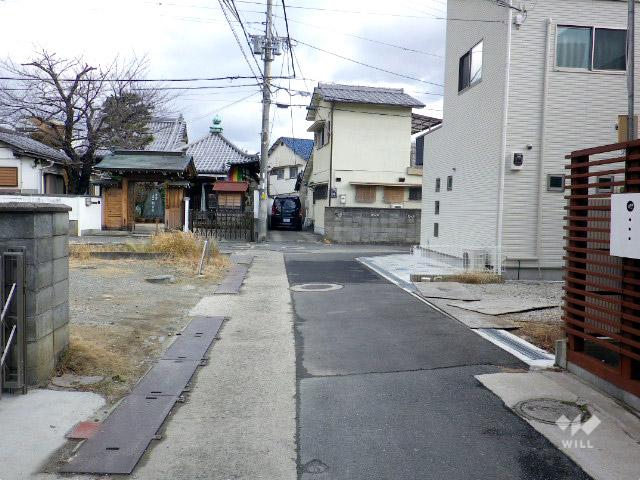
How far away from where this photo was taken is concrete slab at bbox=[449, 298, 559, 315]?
28.7ft

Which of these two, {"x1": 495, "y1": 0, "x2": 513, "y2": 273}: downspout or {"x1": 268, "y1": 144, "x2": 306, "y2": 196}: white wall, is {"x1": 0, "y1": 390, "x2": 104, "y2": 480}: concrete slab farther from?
{"x1": 268, "y1": 144, "x2": 306, "y2": 196}: white wall

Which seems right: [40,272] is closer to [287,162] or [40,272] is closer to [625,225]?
[625,225]

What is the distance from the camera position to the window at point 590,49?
1240 cm

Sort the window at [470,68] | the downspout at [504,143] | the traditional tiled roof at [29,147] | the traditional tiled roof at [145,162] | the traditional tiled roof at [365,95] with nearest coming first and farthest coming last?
1. the downspout at [504,143]
2. the window at [470,68]
3. the traditional tiled roof at [145,162]
4. the traditional tiled roof at [29,147]
5. the traditional tiled roof at [365,95]

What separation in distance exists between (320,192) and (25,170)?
14.3m

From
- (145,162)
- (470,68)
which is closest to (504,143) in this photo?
(470,68)

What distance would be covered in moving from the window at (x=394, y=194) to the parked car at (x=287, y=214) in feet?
25.2

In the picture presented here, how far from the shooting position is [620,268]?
4.61 meters

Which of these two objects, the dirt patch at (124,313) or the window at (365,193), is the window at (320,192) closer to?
the window at (365,193)

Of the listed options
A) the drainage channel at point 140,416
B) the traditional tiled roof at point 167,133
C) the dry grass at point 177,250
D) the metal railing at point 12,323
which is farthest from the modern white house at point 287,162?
the metal railing at point 12,323

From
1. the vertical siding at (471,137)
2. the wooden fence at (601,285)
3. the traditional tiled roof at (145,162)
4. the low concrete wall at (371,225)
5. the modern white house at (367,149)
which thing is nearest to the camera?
the wooden fence at (601,285)

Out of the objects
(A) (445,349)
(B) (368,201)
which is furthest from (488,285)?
(B) (368,201)

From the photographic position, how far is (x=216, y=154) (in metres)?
33.0

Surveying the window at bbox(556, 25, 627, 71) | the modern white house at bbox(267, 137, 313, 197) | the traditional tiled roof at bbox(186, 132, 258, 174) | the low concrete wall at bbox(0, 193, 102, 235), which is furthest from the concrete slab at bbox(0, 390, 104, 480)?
the modern white house at bbox(267, 137, 313, 197)
